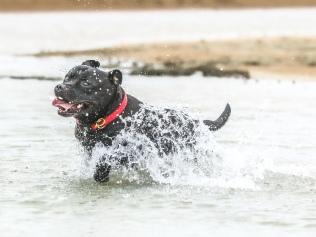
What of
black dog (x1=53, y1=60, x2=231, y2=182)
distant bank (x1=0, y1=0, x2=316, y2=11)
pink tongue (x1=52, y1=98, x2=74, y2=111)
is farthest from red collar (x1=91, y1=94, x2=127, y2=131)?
distant bank (x1=0, y1=0, x2=316, y2=11)

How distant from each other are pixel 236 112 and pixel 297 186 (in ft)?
22.8

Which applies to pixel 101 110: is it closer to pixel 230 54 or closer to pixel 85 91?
pixel 85 91

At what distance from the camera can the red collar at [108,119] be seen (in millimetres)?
10023

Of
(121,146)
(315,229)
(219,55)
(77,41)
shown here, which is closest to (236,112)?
(121,146)

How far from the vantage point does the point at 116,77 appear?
1002 centimetres

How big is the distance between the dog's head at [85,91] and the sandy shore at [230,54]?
14547 millimetres

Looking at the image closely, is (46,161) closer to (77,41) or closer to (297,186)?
(297,186)

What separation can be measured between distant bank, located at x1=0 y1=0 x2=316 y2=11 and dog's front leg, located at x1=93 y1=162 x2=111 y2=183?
232ft

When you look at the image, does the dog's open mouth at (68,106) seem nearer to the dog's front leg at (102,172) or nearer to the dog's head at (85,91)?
the dog's head at (85,91)

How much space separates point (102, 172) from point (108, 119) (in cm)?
57

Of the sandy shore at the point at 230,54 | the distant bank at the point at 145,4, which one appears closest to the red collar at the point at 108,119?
the sandy shore at the point at 230,54

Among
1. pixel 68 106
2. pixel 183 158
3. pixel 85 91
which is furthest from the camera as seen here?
pixel 183 158

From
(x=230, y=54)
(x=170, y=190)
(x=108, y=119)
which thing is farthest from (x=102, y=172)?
(x=230, y=54)

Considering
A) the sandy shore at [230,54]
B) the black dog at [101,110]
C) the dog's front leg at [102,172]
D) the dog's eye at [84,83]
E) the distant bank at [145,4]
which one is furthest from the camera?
the distant bank at [145,4]
